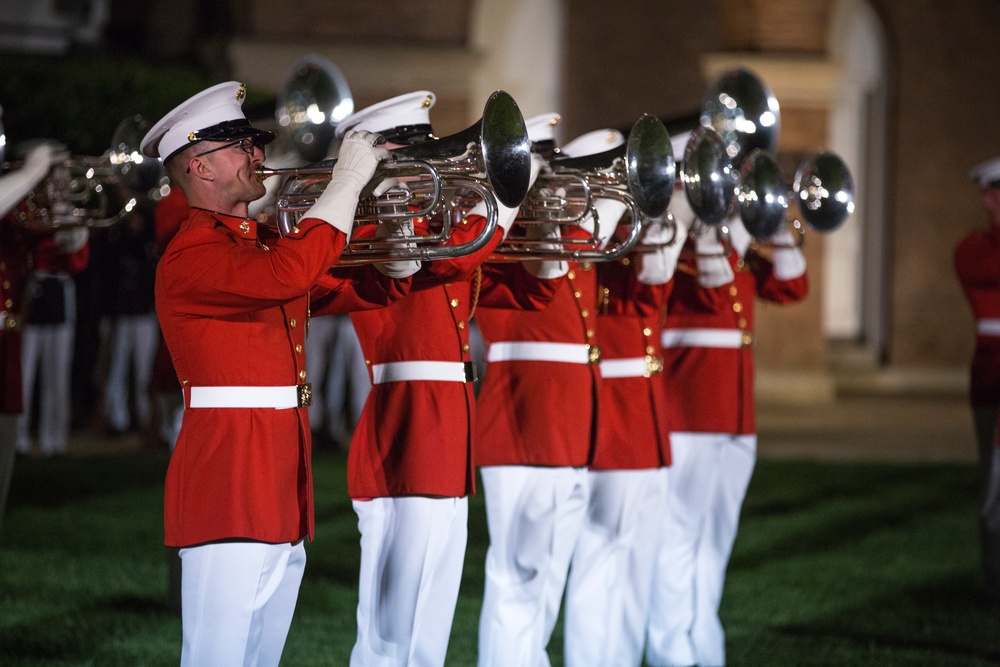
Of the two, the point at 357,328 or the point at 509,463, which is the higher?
the point at 357,328

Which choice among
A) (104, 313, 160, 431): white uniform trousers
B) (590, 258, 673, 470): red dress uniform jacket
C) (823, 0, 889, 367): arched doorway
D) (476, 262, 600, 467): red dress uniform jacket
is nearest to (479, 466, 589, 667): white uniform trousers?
(476, 262, 600, 467): red dress uniform jacket

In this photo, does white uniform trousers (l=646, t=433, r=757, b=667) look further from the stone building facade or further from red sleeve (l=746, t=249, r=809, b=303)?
the stone building facade

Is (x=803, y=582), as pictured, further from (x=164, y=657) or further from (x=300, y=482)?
(x=300, y=482)

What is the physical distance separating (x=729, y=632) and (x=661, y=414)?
1.45 m

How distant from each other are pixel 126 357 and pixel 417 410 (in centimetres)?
805

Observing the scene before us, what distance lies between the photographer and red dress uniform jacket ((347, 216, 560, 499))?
4.63 meters

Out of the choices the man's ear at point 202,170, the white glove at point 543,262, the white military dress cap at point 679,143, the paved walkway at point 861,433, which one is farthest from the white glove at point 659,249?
the paved walkway at point 861,433

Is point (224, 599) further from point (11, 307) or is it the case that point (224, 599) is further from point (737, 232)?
point (11, 307)

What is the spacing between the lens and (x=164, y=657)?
18.9ft

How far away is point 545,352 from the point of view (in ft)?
17.2

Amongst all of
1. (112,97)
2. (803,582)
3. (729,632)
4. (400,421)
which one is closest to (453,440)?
(400,421)

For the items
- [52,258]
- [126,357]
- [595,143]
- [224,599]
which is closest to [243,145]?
[224,599]

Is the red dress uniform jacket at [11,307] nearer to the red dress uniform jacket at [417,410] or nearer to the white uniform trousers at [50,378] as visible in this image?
the red dress uniform jacket at [417,410]

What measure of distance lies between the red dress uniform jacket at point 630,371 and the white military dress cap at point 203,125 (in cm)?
200
